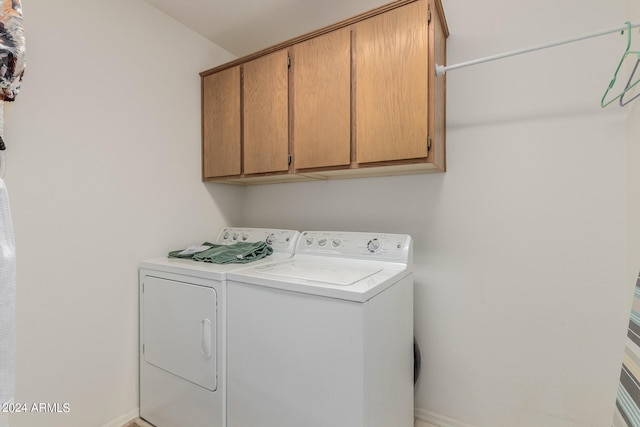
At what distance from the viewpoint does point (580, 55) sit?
54.0 inches

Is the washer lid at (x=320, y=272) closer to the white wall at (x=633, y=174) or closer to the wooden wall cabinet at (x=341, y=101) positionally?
the wooden wall cabinet at (x=341, y=101)

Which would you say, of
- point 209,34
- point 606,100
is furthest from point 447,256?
point 209,34

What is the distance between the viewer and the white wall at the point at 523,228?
1339 millimetres

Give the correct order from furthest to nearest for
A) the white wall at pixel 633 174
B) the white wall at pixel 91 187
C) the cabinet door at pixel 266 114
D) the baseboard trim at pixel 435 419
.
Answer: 1. the cabinet door at pixel 266 114
2. the baseboard trim at pixel 435 419
3. the white wall at pixel 91 187
4. the white wall at pixel 633 174

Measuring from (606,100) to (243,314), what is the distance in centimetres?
199

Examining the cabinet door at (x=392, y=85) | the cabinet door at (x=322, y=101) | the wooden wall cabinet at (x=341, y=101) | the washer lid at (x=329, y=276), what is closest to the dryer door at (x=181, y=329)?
the washer lid at (x=329, y=276)

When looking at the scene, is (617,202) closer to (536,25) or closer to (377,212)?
(536,25)

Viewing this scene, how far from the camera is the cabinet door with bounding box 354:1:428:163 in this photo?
1.35 metres

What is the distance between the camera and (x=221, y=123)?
2047 mm

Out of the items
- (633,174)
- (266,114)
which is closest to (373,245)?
(266,114)

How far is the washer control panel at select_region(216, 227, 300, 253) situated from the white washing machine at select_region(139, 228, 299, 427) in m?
0.18

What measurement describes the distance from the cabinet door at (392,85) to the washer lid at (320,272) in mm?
590

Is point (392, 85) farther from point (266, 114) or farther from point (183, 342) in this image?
point (183, 342)

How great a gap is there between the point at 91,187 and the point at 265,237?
3.40ft
